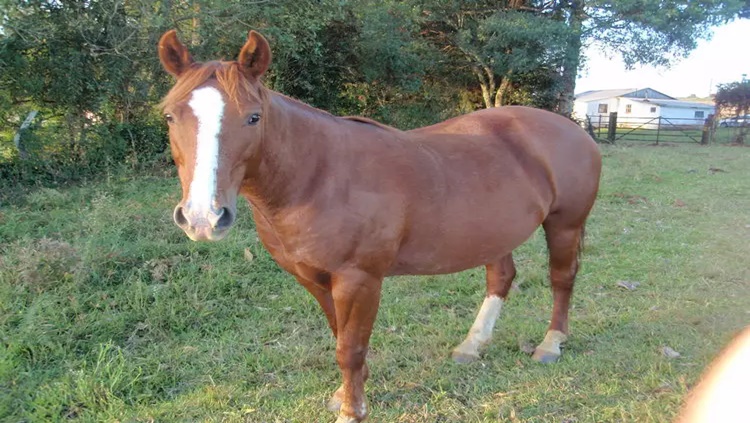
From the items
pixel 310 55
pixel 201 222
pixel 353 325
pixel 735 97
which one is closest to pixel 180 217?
pixel 201 222

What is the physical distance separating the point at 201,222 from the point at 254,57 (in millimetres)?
724

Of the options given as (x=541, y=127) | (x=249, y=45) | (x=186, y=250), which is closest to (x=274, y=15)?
(x=186, y=250)

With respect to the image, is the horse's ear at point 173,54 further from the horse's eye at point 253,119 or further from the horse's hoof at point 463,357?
the horse's hoof at point 463,357

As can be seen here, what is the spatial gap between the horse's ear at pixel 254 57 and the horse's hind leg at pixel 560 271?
2.18m

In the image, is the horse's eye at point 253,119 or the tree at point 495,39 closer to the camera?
the horse's eye at point 253,119

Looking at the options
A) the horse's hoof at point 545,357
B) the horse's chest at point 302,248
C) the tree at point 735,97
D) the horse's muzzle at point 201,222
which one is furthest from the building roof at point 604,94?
the horse's muzzle at point 201,222

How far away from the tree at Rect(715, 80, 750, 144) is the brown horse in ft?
82.2

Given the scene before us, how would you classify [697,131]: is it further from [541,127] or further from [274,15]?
[541,127]

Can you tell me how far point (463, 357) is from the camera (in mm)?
3143

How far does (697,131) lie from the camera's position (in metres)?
21.7

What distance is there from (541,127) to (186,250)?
328 cm

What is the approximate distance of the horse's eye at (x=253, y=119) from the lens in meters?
1.86

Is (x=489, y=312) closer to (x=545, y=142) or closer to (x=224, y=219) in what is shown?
(x=545, y=142)

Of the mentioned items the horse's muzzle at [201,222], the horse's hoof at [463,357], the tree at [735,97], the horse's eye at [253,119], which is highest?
the tree at [735,97]
